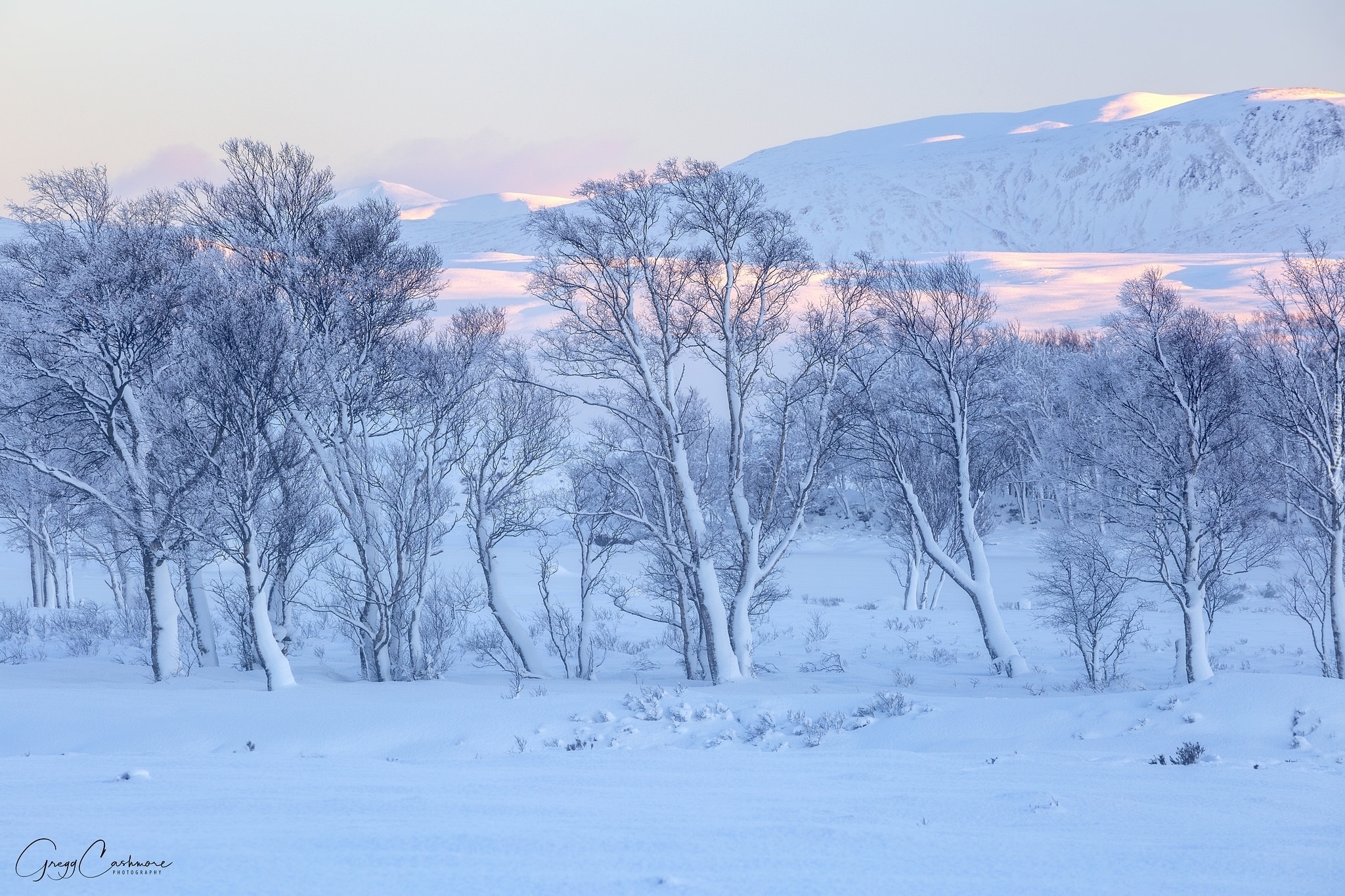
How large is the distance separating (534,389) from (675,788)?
1193cm

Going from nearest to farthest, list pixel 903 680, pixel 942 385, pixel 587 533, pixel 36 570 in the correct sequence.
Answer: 1. pixel 903 680
2. pixel 942 385
3. pixel 587 533
4. pixel 36 570

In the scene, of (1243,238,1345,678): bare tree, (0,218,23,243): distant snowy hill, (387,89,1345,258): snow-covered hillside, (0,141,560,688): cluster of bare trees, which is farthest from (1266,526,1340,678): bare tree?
(0,218,23,243): distant snowy hill

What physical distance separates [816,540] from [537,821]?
55.8m

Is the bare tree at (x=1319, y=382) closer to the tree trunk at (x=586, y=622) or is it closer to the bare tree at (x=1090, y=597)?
the bare tree at (x=1090, y=597)

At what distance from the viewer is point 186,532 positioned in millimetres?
13922

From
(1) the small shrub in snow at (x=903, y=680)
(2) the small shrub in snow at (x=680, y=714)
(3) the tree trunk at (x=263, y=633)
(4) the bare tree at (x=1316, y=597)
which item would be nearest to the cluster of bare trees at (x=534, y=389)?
(3) the tree trunk at (x=263, y=633)

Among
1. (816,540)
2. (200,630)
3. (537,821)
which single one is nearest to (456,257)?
(816,540)

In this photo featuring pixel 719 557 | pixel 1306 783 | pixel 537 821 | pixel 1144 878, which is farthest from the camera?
pixel 719 557

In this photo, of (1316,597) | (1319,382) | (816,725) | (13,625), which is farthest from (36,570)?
(1316,597)

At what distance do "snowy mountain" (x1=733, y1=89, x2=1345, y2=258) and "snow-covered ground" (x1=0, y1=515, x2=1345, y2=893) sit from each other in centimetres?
13427

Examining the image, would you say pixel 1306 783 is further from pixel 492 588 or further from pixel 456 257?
pixel 456 257

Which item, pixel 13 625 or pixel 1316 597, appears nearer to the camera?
pixel 13 625
